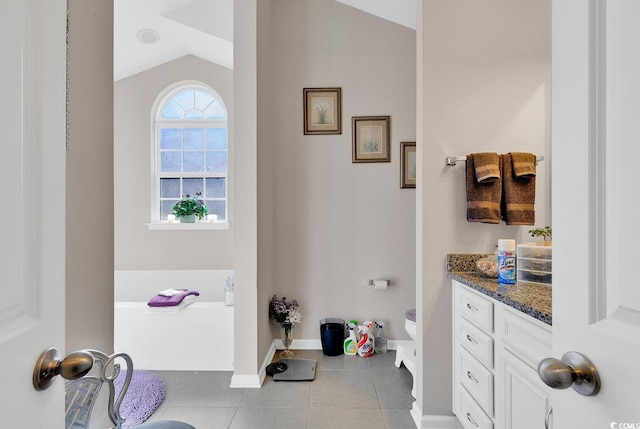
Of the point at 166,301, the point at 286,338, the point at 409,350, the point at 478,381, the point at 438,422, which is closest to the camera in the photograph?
the point at 478,381

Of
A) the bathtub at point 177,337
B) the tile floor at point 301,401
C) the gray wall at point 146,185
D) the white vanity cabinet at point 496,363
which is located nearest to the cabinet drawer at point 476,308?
the white vanity cabinet at point 496,363

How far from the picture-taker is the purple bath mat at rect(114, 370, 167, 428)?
198 centimetres

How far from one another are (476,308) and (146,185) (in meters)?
3.77

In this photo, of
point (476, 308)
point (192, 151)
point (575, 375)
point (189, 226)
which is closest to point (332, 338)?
point (476, 308)

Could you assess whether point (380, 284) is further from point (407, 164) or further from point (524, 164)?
point (524, 164)

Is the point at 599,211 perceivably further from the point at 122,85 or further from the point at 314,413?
the point at 122,85

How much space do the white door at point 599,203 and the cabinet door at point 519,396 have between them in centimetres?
66

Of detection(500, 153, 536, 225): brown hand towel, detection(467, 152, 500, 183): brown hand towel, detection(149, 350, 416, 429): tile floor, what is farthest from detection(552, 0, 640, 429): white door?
detection(149, 350, 416, 429): tile floor

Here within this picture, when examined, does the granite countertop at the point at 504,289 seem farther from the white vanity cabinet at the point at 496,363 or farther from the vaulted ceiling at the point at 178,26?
the vaulted ceiling at the point at 178,26

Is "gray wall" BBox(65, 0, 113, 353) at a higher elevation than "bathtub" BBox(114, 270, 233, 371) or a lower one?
higher

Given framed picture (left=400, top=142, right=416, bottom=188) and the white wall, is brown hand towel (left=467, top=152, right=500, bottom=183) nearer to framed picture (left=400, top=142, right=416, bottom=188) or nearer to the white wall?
the white wall

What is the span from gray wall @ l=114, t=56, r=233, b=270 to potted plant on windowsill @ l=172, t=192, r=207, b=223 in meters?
0.18

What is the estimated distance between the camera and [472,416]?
1583 mm
